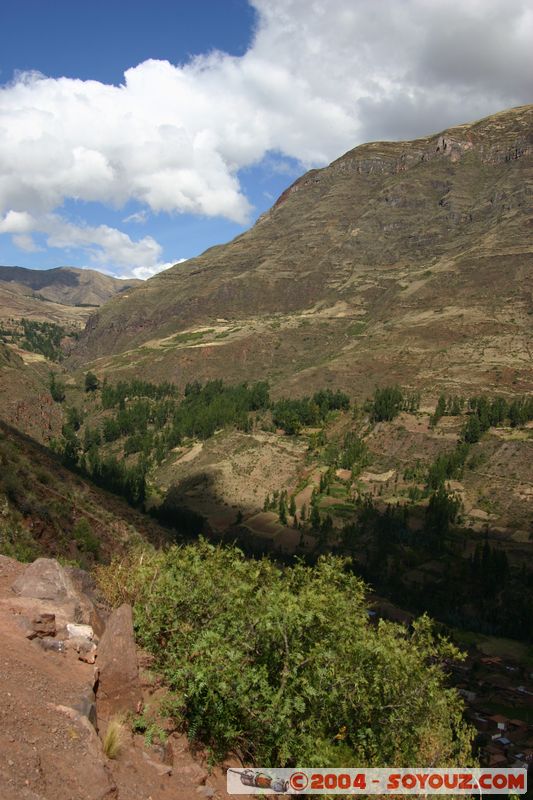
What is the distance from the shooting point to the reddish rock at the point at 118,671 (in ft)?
49.0

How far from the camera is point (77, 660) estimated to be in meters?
15.7

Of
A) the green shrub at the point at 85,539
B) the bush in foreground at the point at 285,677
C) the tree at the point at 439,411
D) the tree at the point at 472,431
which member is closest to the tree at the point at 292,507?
the tree at the point at 439,411

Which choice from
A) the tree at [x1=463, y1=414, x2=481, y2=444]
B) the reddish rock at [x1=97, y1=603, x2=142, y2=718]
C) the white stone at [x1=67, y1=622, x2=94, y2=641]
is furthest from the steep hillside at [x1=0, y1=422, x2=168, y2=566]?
the tree at [x1=463, y1=414, x2=481, y2=444]

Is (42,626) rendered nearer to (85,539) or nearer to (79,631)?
(79,631)

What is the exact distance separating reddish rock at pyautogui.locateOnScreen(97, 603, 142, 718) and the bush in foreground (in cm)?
115

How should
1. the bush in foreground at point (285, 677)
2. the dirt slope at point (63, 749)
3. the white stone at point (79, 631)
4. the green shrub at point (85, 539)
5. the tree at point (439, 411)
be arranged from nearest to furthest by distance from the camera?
the dirt slope at point (63, 749), the bush in foreground at point (285, 677), the white stone at point (79, 631), the green shrub at point (85, 539), the tree at point (439, 411)

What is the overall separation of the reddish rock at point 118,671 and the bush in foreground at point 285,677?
1.15 m

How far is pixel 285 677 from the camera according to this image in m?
15.9

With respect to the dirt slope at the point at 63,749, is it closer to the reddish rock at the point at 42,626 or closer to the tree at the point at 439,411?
the reddish rock at the point at 42,626

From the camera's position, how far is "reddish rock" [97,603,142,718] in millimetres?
14930

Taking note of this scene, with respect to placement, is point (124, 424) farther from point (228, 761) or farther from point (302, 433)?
point (228, 761)

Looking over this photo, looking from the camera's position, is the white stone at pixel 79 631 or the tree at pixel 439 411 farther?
the tree at pixel 439 411

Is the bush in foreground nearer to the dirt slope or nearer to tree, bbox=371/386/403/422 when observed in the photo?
the dirt slope

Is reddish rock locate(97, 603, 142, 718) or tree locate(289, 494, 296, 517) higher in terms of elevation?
reddish rock locate(97, 603, 142, 718)
